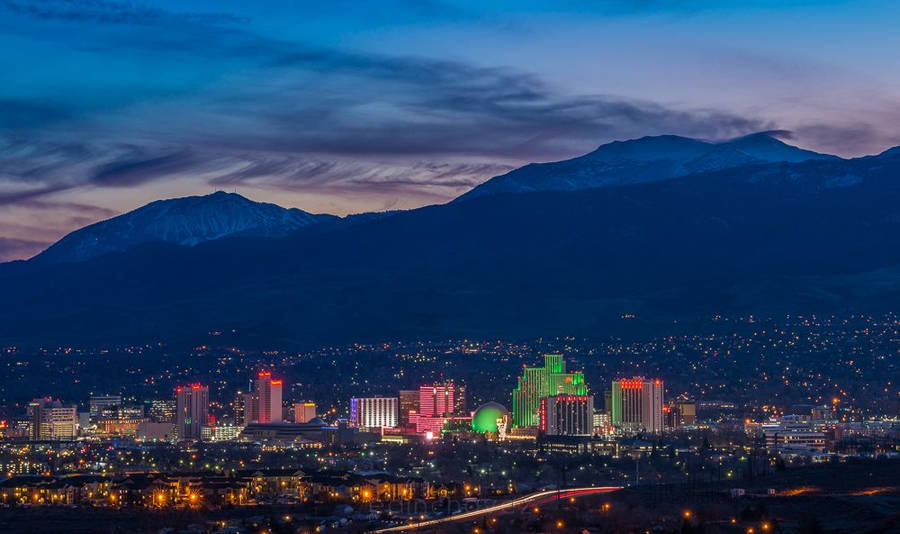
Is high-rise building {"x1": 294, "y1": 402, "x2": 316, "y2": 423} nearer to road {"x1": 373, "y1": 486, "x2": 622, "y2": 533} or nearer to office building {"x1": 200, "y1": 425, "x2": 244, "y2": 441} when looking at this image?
office building {"x1": 200, "y1": 425, "x2": 244, "y2": 441}

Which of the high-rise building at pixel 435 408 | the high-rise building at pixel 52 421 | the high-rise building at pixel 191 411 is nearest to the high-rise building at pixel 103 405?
the high-rise building at pixel 52 421

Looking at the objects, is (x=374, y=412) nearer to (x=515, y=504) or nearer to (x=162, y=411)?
(x=162, y=411)

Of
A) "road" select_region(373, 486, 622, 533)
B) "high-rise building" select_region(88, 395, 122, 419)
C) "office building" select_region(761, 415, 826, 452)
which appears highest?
"high-rise building" select_region(88, 395, 122, 419)

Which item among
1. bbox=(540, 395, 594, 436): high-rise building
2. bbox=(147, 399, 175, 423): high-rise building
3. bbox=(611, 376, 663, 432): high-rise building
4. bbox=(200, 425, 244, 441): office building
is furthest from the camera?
bbox=(147, 399, 175, 423): high-rise building

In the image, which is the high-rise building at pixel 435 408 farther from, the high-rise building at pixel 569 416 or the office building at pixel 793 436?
the office building at pixel 793 436

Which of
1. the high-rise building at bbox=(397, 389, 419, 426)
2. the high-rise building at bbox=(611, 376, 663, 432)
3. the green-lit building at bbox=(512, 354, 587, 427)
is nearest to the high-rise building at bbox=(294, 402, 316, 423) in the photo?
the high-rise building at bbox=(397, 389, 419, 426)
